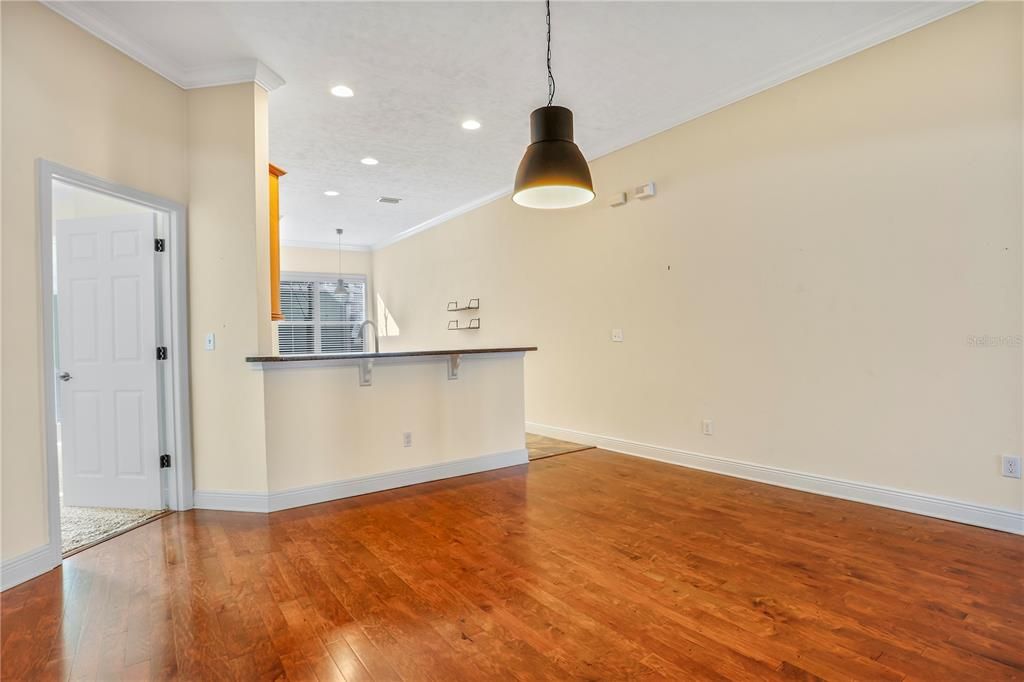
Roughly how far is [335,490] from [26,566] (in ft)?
5.24

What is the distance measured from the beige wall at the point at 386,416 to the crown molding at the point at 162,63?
192cm

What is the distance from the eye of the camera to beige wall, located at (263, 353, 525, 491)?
3.49m

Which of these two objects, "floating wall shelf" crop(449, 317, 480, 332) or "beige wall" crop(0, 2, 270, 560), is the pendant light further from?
"floating wall shelf" crop(449, 317, 480, 332)

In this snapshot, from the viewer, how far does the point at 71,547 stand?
2.80m

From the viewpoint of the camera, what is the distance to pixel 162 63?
3.26 metres

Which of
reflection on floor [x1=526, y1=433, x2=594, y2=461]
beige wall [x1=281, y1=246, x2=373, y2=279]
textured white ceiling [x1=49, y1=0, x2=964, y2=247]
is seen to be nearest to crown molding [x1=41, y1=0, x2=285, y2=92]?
textured white ceiling [x1=49, y1=0, x2=964, y2=247]

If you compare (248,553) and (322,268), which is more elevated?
(322,268)

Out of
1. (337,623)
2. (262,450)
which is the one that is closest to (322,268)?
(262,450)

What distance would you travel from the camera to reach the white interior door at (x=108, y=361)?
11.3 ft

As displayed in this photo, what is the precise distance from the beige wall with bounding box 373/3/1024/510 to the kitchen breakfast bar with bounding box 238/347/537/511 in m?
1.23

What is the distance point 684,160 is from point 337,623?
4033mm

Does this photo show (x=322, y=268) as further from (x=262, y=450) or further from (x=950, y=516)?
(x=950, y=516)

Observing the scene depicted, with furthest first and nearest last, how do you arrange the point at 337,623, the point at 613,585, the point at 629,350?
the point at 629,350
the point at 613,585
the point at 337,623

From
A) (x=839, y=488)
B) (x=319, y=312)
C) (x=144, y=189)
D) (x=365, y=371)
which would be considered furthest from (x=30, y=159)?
(x=319, y=312)
